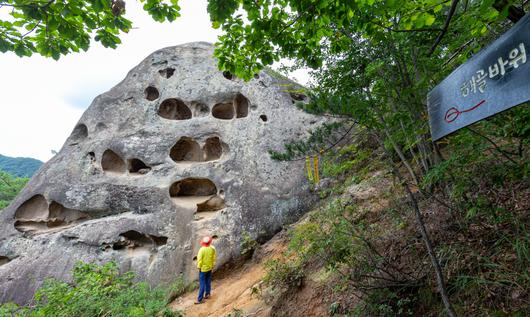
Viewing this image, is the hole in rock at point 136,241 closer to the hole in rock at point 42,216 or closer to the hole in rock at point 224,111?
the hole in rock at point 42,216

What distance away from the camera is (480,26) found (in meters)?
2.53

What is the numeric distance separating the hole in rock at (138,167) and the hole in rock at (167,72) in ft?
14.1

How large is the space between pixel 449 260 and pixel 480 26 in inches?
88.7

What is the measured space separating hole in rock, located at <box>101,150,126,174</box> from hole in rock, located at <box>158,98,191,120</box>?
8.34ft

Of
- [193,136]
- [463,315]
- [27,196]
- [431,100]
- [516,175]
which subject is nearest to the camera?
[431,100]

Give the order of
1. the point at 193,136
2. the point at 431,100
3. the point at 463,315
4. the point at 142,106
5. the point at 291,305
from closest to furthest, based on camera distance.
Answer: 1. the point at 431,100
2. the point at 463,315
3. the point at 291,305
4. the point at 193,136
5. the point at 142,106

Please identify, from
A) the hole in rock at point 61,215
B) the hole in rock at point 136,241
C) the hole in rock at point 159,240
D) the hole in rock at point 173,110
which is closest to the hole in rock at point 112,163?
the hole in rock at point 61,215

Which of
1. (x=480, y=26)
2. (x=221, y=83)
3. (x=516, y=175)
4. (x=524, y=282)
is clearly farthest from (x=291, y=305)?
(x=221, y=83)

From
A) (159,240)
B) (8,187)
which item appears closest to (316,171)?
(159,240)

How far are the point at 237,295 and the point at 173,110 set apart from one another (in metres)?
8.80

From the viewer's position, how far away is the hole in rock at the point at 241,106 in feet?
38.4

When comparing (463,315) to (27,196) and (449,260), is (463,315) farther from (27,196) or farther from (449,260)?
(27,196)

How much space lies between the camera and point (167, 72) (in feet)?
39.9

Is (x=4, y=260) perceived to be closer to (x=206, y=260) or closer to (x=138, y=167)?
(x=138, y=167)
